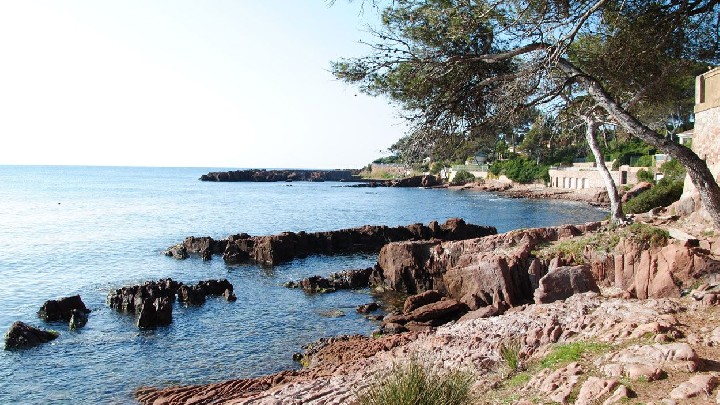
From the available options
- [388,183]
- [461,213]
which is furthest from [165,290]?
[388,183]

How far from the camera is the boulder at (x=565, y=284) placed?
14438 millimetres

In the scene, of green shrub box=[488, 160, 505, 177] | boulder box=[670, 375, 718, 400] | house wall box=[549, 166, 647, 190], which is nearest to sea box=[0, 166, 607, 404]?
boulder box=[670, 375, 718, 400]

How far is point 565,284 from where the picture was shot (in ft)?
47.9

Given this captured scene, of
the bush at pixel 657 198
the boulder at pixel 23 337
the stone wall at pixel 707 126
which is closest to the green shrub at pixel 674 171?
the bush at pixel 657 198

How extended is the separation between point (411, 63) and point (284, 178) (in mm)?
177901

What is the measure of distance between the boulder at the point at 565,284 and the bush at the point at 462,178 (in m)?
102

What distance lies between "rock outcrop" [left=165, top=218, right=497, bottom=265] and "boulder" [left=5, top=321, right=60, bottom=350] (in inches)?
654

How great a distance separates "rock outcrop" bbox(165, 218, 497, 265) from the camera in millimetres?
36781

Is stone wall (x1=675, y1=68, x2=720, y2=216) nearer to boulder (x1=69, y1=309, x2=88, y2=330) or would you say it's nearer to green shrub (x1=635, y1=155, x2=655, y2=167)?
boulder (x1=69, y1=309, x2=88, y2=330)

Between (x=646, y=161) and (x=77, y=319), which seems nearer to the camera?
(x=77, y=319)

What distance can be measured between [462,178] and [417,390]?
113769 mm

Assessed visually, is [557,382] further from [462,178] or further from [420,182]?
[420,182]

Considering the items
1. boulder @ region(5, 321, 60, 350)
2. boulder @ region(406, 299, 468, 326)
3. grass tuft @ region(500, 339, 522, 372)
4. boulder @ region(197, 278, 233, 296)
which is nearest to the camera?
grass tuft @ region(500, 339, 522, 372)

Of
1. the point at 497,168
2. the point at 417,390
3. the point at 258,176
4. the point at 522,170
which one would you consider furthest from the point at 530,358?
the point at 258,176
